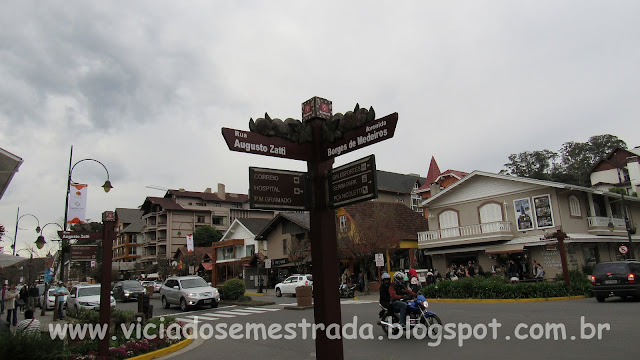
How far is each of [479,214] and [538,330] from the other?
2192cm

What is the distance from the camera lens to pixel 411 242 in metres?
38.5

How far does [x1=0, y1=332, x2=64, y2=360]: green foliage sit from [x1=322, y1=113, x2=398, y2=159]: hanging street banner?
5.66 m

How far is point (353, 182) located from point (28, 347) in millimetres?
6165

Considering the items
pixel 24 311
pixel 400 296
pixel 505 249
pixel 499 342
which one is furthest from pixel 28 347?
pixel 505 249

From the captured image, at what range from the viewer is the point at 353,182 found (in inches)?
208

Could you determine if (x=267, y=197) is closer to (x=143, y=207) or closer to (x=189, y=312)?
(x=189, y=312)

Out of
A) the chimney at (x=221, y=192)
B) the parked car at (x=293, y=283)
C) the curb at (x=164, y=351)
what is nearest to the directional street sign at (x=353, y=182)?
the curb at (x=164, y=351)

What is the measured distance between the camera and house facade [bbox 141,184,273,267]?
77.8 metres

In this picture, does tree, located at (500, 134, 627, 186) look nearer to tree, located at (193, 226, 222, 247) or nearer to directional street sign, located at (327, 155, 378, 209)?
tree, located at (193, 226, 222, 247)

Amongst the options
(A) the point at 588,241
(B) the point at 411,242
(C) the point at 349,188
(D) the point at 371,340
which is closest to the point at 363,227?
(B) the point at 411,242

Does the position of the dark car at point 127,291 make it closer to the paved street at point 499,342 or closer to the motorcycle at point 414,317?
the paved street at point 499,342

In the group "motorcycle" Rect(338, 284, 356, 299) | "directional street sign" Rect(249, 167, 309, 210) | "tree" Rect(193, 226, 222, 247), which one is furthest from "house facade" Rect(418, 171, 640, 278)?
"tree" Rect(193, 226, 222, 247)

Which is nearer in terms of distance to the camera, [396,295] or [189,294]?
[396,295]

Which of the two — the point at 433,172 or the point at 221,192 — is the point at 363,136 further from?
the point at 221,192
